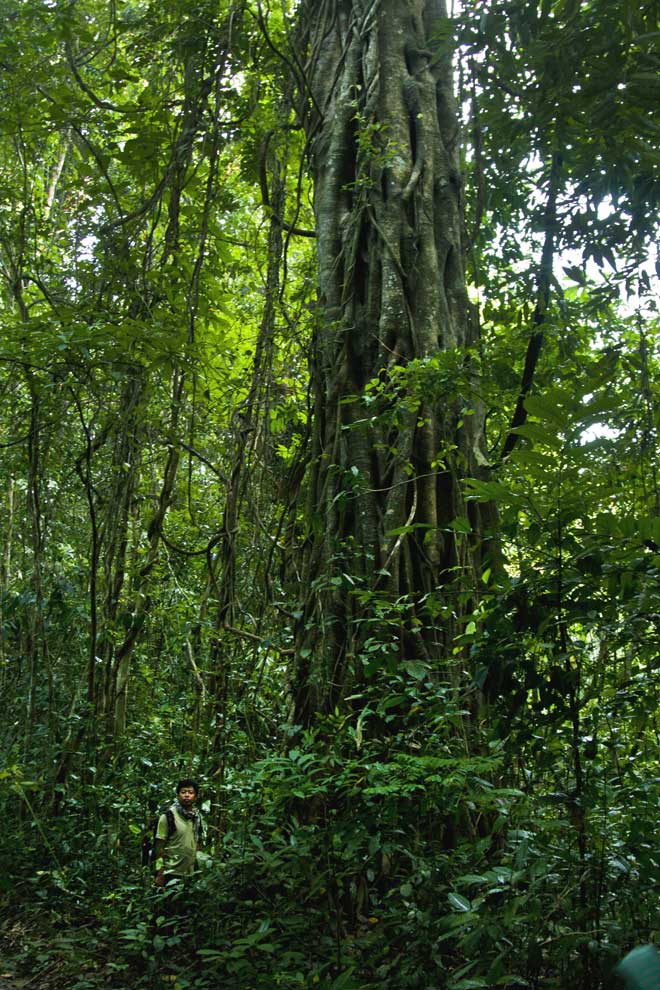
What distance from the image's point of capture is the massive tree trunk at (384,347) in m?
4.00

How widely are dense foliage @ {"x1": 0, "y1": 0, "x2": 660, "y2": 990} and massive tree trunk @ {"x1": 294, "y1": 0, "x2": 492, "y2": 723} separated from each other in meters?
0.02

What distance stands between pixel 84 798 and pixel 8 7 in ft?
18.2

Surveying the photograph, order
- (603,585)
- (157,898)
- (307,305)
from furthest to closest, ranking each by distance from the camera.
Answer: (307,305)
(157,898)
(603,585)

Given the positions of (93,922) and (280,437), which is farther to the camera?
(280,437)

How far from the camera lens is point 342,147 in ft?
17.3

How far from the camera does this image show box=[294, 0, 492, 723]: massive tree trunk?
13.1ft

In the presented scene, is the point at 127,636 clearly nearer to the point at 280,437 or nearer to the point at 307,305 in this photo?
the point at 280,437

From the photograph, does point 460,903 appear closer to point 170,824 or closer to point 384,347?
point 170,824

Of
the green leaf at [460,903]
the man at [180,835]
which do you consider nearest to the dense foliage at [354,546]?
the green leaf at [460,903]

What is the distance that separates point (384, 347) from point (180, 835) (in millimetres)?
2508

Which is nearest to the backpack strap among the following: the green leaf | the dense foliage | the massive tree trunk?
the dense foliage

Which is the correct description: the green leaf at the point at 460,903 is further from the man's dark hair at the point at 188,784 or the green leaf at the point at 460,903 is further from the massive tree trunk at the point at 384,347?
the man's dark hair at the point at 188,784

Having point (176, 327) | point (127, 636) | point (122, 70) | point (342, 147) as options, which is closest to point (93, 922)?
point (127, 636)

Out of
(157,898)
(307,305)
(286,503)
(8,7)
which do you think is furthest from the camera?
(8,7)
